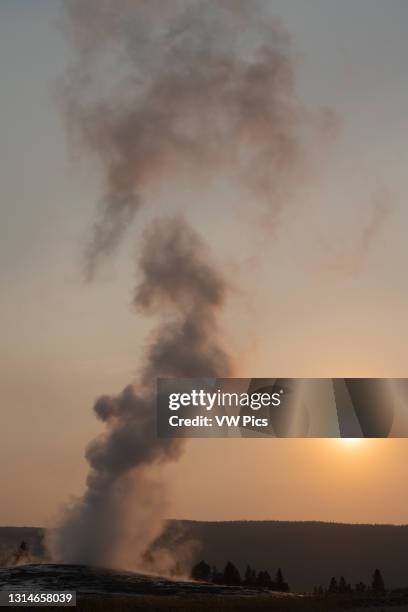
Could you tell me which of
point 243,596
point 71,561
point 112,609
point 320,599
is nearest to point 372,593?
point 320,599

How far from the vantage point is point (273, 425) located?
87.4 metres

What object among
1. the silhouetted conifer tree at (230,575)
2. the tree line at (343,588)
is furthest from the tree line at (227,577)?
the tree line at (343,588)

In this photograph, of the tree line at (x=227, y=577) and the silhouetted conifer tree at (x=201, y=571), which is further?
the tree line at (x=227, y=577)

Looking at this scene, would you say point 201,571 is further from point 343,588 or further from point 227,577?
point 343,588

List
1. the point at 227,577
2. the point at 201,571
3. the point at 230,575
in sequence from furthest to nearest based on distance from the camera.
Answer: the point at 230,575 → the point at 227,577 → the point at 201,571

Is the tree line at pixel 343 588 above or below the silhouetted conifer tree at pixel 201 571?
below

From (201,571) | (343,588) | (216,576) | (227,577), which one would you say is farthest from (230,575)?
(343,588)

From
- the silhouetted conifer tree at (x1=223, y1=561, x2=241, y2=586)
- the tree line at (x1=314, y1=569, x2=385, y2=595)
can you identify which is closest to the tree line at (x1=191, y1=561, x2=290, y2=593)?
the silhouetted conifer tree at (x1=223, y1=561, x2=241, y2=586)

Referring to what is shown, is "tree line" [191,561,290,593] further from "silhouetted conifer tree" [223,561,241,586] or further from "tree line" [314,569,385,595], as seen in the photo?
"tree line" [314,569,385,595]

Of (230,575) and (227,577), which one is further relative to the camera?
(230,575)

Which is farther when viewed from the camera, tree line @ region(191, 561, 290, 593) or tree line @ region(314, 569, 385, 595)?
tree line @ region(191, 561, 290, 593)

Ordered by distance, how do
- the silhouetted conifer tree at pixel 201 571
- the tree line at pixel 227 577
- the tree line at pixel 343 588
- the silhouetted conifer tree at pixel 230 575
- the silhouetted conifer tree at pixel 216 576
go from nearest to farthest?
the tree line at pixel 343 588, the silhouetted conifer tree at pixel 201 571, the tree line at pixel 227 577, the silhouetted conifer tree at pixel 216 576, the silhouetted conifer tree at pixel 230 575

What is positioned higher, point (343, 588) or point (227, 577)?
point (227, 577)

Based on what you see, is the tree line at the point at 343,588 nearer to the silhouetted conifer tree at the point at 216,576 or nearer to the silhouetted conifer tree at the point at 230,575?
the silhouetted conifer tree at the point at 230,575
